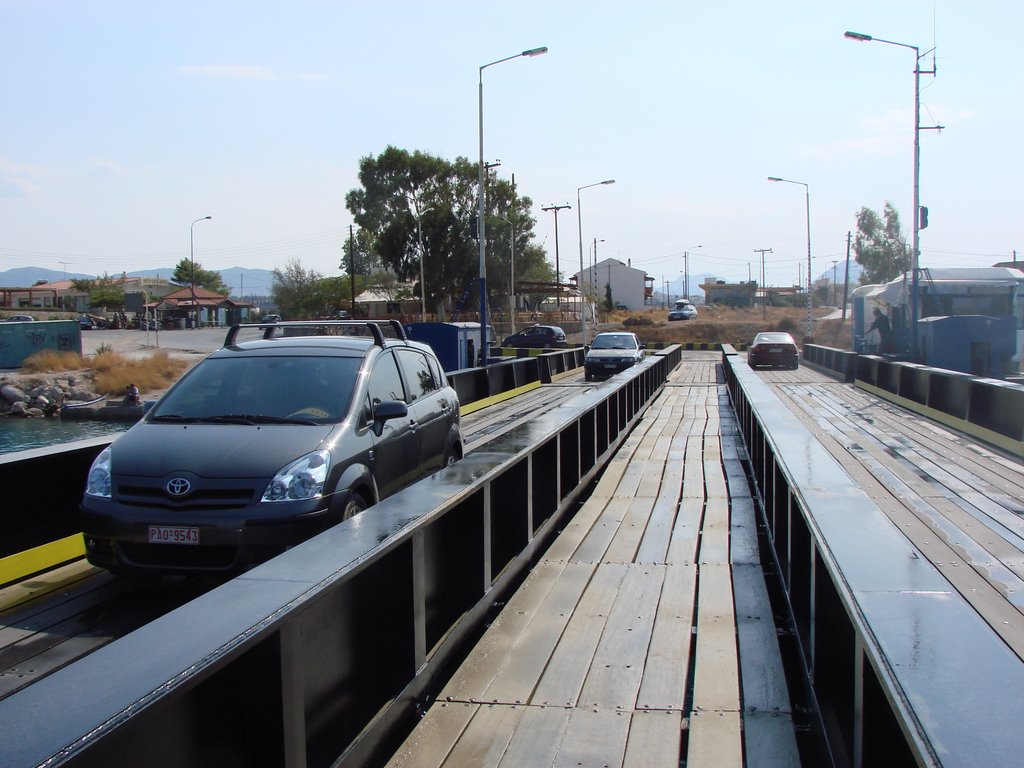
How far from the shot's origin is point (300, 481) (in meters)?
5.75

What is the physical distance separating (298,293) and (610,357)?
2694 inches

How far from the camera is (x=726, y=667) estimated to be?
4.63 meters

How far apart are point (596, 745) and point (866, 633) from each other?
1459mm

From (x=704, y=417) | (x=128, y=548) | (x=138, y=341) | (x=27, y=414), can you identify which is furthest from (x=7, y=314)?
(x=128, y=548)

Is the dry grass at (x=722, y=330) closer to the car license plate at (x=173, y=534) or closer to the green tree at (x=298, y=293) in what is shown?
the green tree at (x=298, y=293)

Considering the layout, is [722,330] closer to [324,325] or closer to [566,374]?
[566,374]

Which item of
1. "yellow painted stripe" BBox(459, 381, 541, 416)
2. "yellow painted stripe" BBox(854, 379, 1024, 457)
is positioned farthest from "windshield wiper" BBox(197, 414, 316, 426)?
"yellow painted stripe" BBox(854, 379, 1024, 457)

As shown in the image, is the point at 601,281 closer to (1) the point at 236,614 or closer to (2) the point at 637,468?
(2) the point at 637,468

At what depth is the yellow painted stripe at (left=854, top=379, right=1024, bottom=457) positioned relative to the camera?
41.8 ft

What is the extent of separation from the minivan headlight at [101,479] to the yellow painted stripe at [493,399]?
1021cm

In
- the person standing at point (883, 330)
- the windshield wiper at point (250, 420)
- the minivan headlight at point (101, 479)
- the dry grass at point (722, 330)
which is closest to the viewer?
the minivan headlight at point (101, 479)

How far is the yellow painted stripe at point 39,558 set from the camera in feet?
19.5

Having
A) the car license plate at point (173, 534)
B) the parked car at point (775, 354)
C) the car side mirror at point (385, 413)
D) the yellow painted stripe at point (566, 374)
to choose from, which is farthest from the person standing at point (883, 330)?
the car license plate at point (173, 534)

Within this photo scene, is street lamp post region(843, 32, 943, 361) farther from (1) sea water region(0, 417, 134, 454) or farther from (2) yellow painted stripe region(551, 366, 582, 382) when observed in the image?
(1) sea water region(0, 417, 134, 454)
